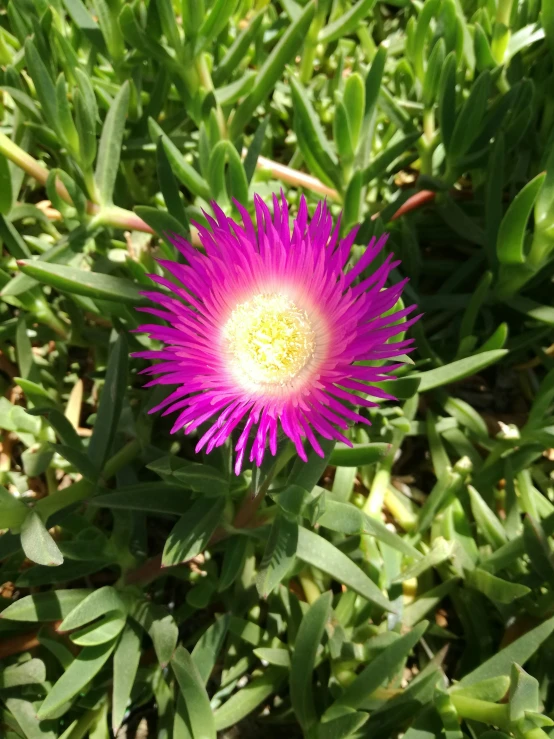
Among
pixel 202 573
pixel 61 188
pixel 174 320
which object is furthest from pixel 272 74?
pixel 202 573

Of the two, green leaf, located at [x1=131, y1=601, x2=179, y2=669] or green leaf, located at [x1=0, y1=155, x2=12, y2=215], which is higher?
green leaf, located at [x1=0, y1=155, x2=12, y2=215]

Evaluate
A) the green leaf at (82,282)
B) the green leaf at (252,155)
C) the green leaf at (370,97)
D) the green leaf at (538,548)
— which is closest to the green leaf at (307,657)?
the green leaf at (538,548)

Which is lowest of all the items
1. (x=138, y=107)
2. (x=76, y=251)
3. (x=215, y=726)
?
(x=215, y=726)

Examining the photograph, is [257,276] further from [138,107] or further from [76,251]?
[138,107]

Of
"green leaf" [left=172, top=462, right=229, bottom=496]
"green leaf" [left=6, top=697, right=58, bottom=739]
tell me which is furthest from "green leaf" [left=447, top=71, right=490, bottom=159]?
"green leaf" [left=6, top=697, right=58, bottom=739]

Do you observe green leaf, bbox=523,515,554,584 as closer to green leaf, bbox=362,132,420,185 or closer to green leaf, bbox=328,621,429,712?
green leaf, bbox=328,621,429,712

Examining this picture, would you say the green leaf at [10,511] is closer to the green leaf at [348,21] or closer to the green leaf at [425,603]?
Result: the green leaf at [425,603]
